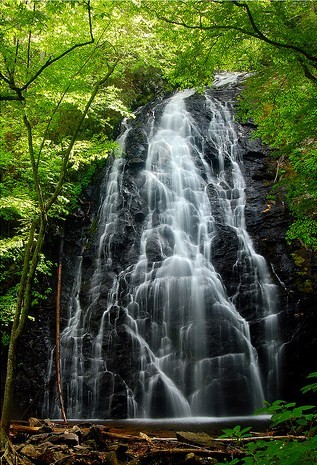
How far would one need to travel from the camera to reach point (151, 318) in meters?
11.5

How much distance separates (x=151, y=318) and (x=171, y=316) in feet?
2.04

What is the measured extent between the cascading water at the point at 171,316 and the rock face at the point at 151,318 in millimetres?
33

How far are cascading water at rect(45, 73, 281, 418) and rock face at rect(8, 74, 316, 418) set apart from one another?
33 millimetres

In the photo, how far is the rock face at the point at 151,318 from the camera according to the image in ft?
33.7

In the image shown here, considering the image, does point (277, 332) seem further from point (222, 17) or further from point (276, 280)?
point (222, 17)

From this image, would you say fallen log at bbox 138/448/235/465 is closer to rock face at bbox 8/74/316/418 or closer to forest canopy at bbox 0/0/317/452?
forest canopy at bbox 0/0/317/452

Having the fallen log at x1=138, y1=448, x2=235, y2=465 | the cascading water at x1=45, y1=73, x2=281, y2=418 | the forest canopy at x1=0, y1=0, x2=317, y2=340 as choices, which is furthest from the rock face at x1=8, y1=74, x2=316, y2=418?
the fallen log at x1=138, y1=448, x2=235, y2=465

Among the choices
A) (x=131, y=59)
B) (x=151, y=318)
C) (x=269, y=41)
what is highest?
(x=131, y=59)

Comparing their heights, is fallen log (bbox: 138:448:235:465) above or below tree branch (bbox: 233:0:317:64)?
below

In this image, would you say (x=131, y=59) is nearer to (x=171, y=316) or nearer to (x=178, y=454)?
(x=171, y=316)

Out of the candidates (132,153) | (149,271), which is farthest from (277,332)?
(132,153)

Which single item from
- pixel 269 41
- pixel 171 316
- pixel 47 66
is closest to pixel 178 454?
pixel 269 41

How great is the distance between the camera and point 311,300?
1125cm

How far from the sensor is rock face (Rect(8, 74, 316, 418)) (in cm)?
1027
